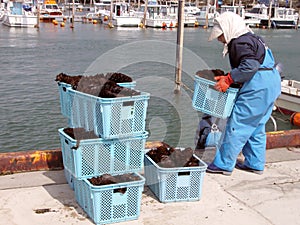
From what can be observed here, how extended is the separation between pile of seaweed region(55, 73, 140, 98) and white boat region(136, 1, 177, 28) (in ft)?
119

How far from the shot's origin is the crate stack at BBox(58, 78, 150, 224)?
3.29 meters

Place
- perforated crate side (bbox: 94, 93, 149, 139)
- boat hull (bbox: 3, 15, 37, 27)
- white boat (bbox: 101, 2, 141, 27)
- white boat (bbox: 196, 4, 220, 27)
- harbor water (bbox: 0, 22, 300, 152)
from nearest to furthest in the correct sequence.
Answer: perforated crate side (bbox: 94, 93, 149, 139), harbor water (bbox: 0, 22, 300, 152), boat hull (bbox: 3, 15, 37, 27), white boat (bbox: 101, 2, 141, 27), white boat (bbox: 196, 4, 220, 27)

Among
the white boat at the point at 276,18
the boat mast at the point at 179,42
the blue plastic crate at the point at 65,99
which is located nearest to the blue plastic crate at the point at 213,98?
the blue plastic crate at the point at 65,99

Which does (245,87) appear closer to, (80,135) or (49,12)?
(80,135)

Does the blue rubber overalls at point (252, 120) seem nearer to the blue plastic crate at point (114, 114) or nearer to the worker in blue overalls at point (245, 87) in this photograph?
the worker in blue overalls at point (245, 87)

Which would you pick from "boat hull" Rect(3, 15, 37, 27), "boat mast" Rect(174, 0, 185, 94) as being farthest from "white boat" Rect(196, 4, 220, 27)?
"boat mast" Rect(174, 0, 185, 94)

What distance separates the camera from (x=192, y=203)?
377 centimetres

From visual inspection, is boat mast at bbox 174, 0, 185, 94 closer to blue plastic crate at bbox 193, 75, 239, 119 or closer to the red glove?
blue plastic crate at bbox 193, 75, 239, 119

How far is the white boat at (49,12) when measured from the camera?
138 ft

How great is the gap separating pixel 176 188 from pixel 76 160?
0.90m

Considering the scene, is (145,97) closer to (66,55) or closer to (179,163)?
(179,163)

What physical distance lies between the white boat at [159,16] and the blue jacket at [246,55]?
3611 centimetres

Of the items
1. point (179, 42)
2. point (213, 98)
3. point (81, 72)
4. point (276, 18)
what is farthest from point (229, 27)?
point (276, 18)

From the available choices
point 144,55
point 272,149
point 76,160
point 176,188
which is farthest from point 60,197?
point 144,55
